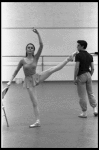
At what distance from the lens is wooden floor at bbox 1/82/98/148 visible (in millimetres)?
5360

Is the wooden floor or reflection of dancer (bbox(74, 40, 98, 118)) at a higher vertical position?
reflection of dancer (bbox(74, 40, 98, 118))

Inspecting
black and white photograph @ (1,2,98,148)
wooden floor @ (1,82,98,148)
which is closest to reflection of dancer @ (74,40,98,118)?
black and white photograph @ (1,2,98,148)

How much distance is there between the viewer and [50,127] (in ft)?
21.4

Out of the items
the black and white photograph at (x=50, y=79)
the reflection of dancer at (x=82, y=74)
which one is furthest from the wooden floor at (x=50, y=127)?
the reflection of dancer at (x=82, y=74)

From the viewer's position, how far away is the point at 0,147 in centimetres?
508

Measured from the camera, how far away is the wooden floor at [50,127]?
5360 mm

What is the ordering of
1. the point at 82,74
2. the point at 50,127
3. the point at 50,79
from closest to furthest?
1. the point at 50,127
2. the point at 82,74
3. the point at 50,79

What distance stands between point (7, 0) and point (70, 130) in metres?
10.8

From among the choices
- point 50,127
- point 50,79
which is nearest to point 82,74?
point 50,127

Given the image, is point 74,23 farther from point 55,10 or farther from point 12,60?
point 12,60

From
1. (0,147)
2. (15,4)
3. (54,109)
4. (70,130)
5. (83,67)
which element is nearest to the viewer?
(0,147)

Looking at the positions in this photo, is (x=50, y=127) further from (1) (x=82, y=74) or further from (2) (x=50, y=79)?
(2) (x=50, y=79)

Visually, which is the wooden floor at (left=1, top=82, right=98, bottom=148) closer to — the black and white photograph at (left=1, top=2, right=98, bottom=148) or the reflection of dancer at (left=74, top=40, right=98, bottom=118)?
the black and white photograph at (left=1, top=2, right=98, bottom=148)

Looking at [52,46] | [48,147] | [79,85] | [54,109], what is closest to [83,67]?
[79,85]
